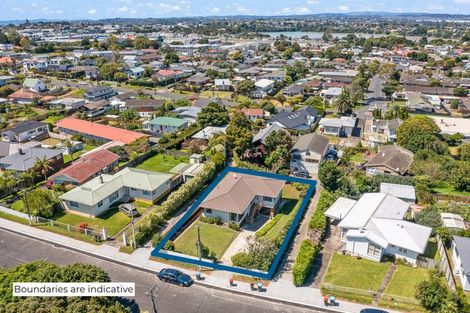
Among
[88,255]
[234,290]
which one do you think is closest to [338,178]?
[234,290]

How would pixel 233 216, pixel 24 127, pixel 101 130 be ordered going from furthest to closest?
1. pixel 101 130
2. pixel 24 127
3. pixel 233 216

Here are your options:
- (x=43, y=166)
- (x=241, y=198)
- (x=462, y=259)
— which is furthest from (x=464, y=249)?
(x=43, y=166)

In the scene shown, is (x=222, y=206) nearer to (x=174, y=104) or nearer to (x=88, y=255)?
(x=88, y=255)

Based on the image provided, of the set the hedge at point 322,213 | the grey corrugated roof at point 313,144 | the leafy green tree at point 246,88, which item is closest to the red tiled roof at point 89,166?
the grey corrugated roof at point 313,144

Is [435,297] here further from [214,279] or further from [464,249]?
[214,279]

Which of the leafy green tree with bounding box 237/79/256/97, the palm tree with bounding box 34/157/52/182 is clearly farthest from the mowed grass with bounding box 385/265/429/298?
the leafy green tree with bounding box 237/79/256/97

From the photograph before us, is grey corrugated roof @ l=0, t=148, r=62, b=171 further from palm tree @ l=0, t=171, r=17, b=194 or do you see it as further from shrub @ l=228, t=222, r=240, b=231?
shrub @ l=228, t=222, r=240, b=231
